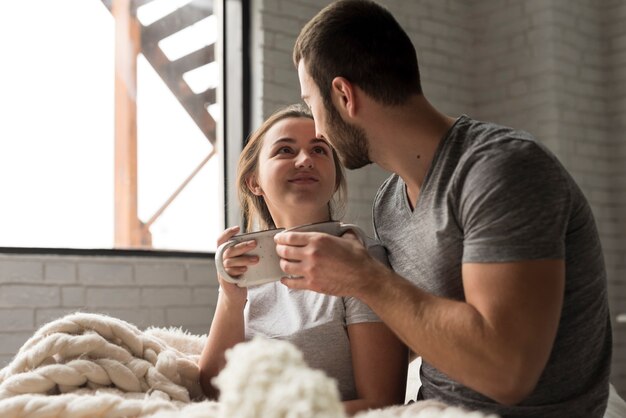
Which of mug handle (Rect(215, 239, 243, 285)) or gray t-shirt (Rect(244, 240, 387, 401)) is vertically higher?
mug handle (Rect(215, 239, 243, 285))

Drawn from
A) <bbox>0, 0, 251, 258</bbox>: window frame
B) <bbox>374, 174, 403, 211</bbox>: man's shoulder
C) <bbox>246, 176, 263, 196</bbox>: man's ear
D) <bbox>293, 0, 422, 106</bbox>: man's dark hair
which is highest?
<bbox>0, 0, 251, 258</bbox>: window frame

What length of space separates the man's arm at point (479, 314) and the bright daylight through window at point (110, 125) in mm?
2072

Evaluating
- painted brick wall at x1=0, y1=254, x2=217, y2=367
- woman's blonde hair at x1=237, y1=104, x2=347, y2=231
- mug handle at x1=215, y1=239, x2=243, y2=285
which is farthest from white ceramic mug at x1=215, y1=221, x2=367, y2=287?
painted brick wall at x1=0, y1=254, x2=217, y2=367

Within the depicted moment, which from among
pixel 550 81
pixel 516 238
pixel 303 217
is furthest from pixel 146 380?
pixel 550 81

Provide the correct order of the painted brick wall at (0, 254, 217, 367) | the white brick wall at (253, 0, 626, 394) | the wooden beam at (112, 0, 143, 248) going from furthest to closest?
1. the white brick wall at (253, 0, 626, 394)
2. the wooden beam at (112, 0, 143, 248)
3. the painted brick wall at (0, 254, 217, 367)

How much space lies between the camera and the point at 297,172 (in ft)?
5.23

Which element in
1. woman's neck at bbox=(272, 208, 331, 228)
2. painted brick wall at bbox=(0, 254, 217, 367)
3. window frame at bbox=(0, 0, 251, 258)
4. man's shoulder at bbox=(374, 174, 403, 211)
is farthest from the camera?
window frame at bbox=(0, 0, 251, 258)

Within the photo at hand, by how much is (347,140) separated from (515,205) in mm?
392

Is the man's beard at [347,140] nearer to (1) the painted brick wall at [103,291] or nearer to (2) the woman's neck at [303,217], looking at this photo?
(2) the woman's neck at [303,217]

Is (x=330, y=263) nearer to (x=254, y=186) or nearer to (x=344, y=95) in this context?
(x=344, y=95)

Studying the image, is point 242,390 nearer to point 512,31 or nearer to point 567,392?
point 567,392

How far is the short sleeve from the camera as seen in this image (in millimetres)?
1090

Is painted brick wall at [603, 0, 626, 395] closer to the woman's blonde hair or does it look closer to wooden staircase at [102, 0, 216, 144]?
wooden staircase at [102, 0, 216, 144]

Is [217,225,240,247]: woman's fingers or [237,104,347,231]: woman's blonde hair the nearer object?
[217,225,240,247]: woman's fingers
